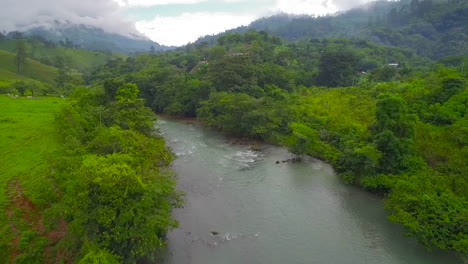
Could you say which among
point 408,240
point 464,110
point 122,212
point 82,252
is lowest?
point 408,240

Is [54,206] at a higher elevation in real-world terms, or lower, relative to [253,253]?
higher

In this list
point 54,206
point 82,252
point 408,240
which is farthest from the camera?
point 408,240

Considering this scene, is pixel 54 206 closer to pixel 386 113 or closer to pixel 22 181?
pixel 22 181

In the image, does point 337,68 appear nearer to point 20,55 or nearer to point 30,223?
point 30,223

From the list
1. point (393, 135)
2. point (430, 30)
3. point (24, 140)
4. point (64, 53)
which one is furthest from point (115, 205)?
point (430, 30)

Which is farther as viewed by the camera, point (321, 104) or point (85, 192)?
point (321, 104)

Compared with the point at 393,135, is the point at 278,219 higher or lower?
lower

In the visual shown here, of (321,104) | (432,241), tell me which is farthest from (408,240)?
(321,104)
